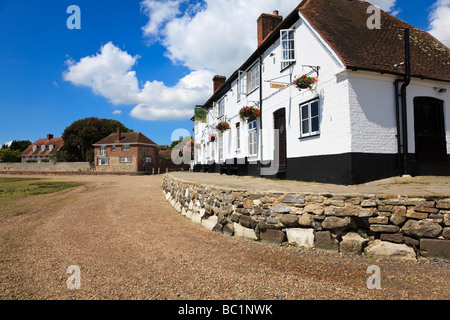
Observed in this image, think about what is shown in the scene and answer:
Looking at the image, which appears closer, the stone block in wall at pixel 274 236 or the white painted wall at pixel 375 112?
the stone block in wall at pixel 274 236

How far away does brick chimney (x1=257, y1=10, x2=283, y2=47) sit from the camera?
14164mm

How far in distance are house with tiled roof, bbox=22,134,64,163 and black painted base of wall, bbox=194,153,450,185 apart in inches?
2651

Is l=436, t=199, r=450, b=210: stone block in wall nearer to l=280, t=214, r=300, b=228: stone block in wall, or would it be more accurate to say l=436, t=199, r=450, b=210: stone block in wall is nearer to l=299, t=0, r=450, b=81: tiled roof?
l=280, t=214, r=300, b=228: stone block in wall

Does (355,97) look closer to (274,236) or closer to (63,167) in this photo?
(274,236)

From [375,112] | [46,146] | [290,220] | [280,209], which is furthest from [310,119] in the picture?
[46,146]

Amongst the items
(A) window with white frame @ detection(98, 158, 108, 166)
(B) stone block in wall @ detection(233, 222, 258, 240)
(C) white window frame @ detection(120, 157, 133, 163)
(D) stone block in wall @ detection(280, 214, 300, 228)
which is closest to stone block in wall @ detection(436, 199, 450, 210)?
(D) stone block in wall @ detection(280, 214, 300, 228)

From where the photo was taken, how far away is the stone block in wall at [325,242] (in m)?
4.75

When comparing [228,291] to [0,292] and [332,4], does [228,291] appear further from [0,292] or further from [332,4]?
[332,4]

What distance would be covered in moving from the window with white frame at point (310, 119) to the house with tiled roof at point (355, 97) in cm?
4

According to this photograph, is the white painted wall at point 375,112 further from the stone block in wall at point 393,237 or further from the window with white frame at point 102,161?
the window with white frame at point 102,161

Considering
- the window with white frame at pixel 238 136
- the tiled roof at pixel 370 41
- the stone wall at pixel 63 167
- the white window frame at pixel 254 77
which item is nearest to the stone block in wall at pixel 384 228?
the tiled roof at pixel 370 41

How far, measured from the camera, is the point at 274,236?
5.26 m
